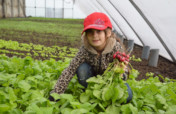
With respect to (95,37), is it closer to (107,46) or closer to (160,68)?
(107,46)

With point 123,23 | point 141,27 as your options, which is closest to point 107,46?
point 141,27

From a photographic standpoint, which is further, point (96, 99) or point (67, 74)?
point (67, 74)

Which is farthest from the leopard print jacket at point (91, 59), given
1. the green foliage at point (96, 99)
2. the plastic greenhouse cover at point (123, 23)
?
the plastic greenhouse cover at point (123, 23)

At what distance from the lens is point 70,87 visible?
194cm

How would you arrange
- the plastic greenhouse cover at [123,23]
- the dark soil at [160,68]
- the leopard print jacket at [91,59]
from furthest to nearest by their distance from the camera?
1. the plastic greenhouse cover at [123,23]
2. the dark soil at [160,68]
3. the leopard print jacket at [91,59]

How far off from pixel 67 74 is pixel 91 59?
0.92 ft

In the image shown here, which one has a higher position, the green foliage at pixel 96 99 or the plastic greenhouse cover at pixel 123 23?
the plastic greenhouse cover at pixel 123 23

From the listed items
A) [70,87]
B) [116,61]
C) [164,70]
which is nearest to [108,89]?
[116,61]

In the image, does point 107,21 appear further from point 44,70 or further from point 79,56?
point 44,70

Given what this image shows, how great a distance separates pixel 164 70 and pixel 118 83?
2.63m

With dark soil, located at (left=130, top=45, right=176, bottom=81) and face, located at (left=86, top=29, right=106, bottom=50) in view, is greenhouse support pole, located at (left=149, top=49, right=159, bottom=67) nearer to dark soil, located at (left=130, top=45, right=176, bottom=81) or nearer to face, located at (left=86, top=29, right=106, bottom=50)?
dark soil, located at (left=130, top=45, right=176, bottom=81)

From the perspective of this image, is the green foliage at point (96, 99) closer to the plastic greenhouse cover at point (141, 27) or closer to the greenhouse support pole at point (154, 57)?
the greenhouse support pole at point (154, 57)

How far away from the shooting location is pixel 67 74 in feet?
5.77

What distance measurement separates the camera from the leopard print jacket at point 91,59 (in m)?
1.75
